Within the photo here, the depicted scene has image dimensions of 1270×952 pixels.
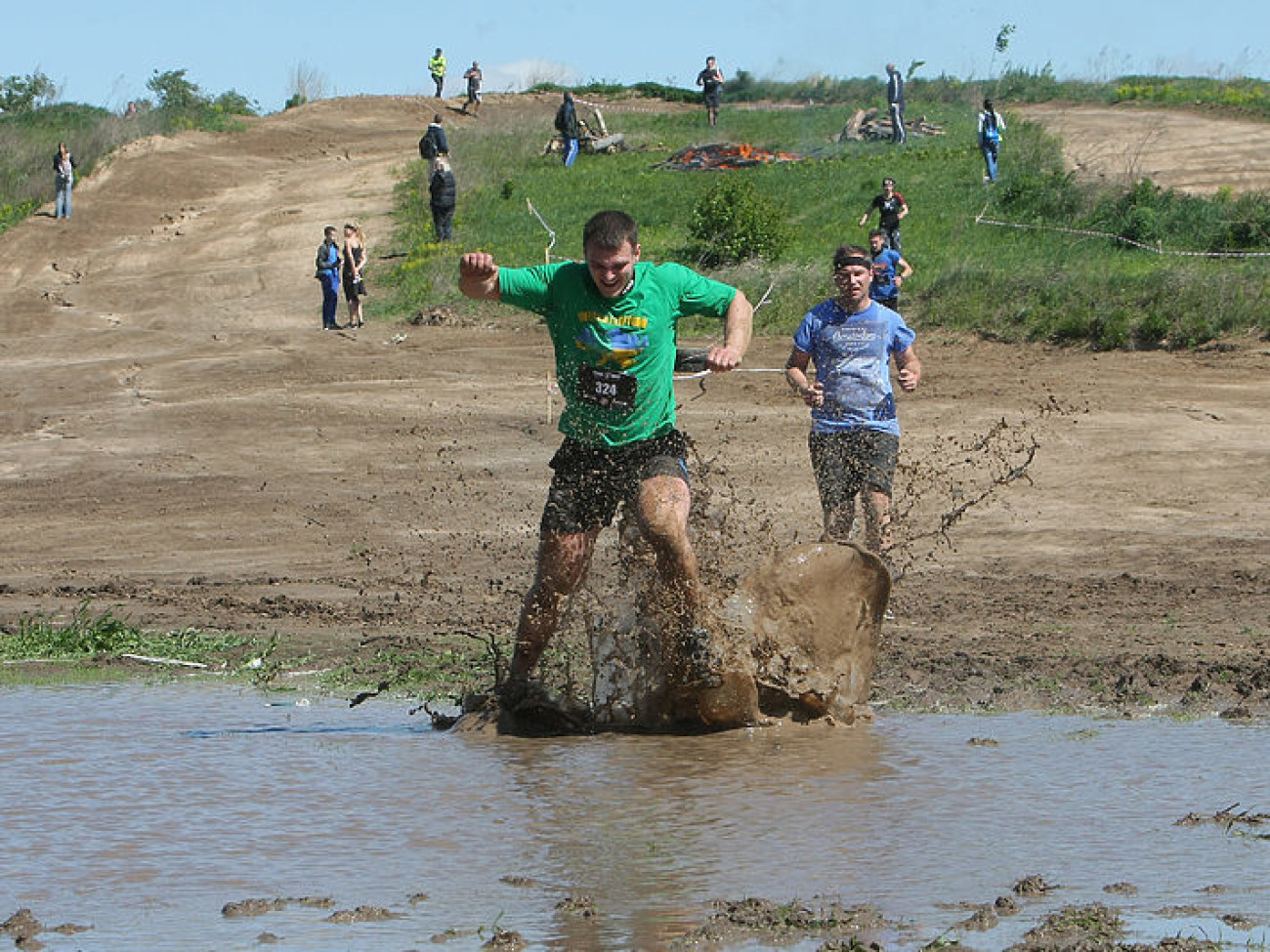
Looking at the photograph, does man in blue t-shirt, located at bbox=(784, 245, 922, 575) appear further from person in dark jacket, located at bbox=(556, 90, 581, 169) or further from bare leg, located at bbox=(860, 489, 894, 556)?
person in dark jacket, located at bbox=(556, 90, 581, 169)

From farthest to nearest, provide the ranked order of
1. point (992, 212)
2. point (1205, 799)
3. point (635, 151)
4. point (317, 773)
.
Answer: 1. point (635, 151)
2. point (992, 212)
3. point (317, 773)
4. point (1205, 799)

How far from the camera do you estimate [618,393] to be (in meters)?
6.85

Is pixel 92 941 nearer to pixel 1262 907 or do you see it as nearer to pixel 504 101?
pixel 1262 907

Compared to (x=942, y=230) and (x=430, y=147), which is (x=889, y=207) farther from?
(x=430, y=147)

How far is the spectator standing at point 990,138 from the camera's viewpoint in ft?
85.6

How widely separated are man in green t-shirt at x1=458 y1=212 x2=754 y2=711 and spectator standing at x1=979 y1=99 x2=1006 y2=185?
20.0 meters

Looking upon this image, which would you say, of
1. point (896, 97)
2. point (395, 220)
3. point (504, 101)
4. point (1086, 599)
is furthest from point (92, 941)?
point (504, 101)

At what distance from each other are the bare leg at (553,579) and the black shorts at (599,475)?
0.15 ft

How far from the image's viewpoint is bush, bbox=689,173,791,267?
75.1ft

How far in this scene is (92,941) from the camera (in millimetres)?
4754

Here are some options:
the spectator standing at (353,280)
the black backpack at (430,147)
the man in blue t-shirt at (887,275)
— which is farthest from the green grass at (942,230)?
the man in blue t-shirt at (887,275)

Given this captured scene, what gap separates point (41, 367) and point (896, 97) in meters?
18.3

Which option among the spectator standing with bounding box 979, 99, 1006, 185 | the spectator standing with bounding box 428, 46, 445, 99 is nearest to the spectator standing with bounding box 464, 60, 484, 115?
the spectator standing with bounding box 428, 46, 445, 99

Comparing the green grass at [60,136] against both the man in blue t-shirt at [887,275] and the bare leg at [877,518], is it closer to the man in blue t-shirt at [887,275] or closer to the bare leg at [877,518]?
the man in blue t-shirt at [887,275]
